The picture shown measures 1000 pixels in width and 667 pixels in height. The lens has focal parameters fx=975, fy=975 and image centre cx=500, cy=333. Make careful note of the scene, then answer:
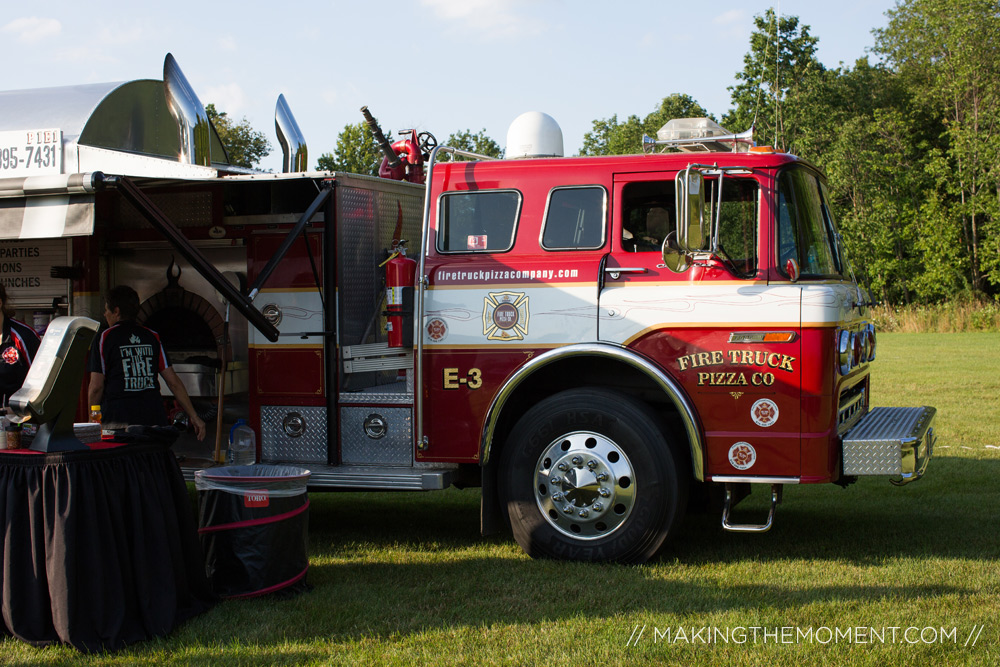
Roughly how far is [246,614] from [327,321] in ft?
7.40

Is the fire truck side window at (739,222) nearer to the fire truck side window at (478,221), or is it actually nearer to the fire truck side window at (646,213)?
the fire truck side window at (646,213)

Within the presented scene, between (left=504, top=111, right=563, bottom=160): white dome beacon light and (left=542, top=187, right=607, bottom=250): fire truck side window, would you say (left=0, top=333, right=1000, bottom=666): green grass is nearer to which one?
(left=542, top=187, right=607, bottom=250): fire truck side window

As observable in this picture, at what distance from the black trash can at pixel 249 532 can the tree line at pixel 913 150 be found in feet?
113

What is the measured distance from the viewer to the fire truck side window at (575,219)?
A: 6.13m

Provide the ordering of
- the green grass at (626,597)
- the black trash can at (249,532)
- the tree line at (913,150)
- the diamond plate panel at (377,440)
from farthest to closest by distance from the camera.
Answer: the tree line at (913,150), the diamond plate panel at (377,440), the black trash can at (249,532), the green grass at (626,597)

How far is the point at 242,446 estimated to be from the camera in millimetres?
6836

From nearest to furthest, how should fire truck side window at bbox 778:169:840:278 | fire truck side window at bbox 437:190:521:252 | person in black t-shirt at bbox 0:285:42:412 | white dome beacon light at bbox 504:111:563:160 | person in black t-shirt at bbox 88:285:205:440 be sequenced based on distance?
fire truck side window at bbox 778:169:840:278 → person in black t-shirt at bbox 0:285:42:412 → person in black t-shirt at bbox 88:285:205:440 → fire truck side window at bbox 437:190:521:252 → white dome beacon light at bbox 504:111:563:160

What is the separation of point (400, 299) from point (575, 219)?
1270 mm

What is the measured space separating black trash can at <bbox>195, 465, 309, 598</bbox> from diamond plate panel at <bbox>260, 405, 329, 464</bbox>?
130cm

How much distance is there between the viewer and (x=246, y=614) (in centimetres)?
505

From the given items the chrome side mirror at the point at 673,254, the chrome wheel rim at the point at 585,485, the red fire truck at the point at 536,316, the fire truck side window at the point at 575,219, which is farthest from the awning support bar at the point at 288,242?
the chrome side mirror at the point at 673,254

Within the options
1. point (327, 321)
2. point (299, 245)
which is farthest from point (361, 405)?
point (299, 245)

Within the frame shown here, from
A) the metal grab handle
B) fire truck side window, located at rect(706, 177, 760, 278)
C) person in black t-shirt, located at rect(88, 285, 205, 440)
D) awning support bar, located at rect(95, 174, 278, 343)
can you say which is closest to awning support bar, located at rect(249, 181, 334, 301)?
awning support bar, located at rect(95, 174, 278, 343)

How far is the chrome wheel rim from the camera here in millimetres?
5887
